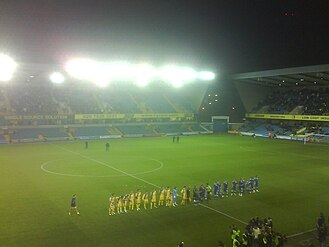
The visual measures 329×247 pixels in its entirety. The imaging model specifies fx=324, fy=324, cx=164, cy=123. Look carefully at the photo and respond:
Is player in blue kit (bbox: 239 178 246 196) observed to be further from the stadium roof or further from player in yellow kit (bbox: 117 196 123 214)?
the stadium roof

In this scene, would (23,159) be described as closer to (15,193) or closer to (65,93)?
(15,193)

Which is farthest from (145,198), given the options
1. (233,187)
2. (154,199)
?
(233,187)

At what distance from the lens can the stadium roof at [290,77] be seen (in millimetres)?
51156

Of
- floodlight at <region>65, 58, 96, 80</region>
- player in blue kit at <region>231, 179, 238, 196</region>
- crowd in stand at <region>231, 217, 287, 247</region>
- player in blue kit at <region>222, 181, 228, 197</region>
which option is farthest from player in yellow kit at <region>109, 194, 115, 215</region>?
floodlight at <region>65, 58, 96, 80</region>

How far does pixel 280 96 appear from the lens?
70000 millimetres

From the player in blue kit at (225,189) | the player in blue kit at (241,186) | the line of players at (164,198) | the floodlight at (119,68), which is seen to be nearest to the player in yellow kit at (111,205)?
the line of players at (164,198)

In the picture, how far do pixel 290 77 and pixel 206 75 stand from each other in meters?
15.3

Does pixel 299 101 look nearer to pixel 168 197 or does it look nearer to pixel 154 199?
pixel 168 197

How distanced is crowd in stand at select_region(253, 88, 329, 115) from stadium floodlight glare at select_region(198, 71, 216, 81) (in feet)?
51.0

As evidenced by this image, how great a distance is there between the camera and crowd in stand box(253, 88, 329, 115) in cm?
5938

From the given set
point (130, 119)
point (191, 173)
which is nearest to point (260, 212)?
point (191, 173)

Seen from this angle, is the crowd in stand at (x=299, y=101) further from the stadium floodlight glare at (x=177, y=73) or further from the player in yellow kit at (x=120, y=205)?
the player in yellow kit at (x=120, y=205)

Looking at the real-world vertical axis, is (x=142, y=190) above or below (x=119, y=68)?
below

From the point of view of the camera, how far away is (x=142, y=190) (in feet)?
73.9
